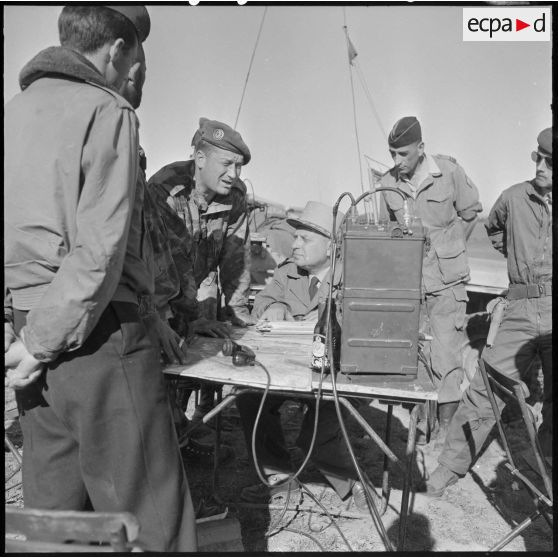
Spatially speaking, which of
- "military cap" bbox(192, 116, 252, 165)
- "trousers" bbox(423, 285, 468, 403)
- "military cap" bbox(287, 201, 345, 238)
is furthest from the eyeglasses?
"military cap" bbox(192, 116, 252, 165)

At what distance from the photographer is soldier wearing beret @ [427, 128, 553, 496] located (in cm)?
383

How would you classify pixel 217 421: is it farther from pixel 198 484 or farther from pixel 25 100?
pixel 25 100

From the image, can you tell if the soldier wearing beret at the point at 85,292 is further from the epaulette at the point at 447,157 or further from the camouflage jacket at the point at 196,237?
the epaulette at the point at 447,157

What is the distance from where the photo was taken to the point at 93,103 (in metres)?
1.84

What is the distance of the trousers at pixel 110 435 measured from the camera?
191 centimetres

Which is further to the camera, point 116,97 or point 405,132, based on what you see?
point 405,132

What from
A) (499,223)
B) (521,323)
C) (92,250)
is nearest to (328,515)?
(521,323)

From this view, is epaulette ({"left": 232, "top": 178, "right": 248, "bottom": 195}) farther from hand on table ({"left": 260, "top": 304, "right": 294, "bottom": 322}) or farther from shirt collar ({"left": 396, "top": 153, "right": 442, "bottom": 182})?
shirt collar ({"left": 396, "top": 153, "right": 442, "bottom": 182})

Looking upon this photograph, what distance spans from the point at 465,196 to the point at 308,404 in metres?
2.47

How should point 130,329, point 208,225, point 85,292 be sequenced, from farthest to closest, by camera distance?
point 208,225 → point 130,329 → point 85,292

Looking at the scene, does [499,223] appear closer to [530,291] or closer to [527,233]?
[527,233]

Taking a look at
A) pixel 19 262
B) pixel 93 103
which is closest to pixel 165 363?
pixel 19 262

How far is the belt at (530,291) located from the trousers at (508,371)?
1.1 inches

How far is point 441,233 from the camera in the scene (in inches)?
198
